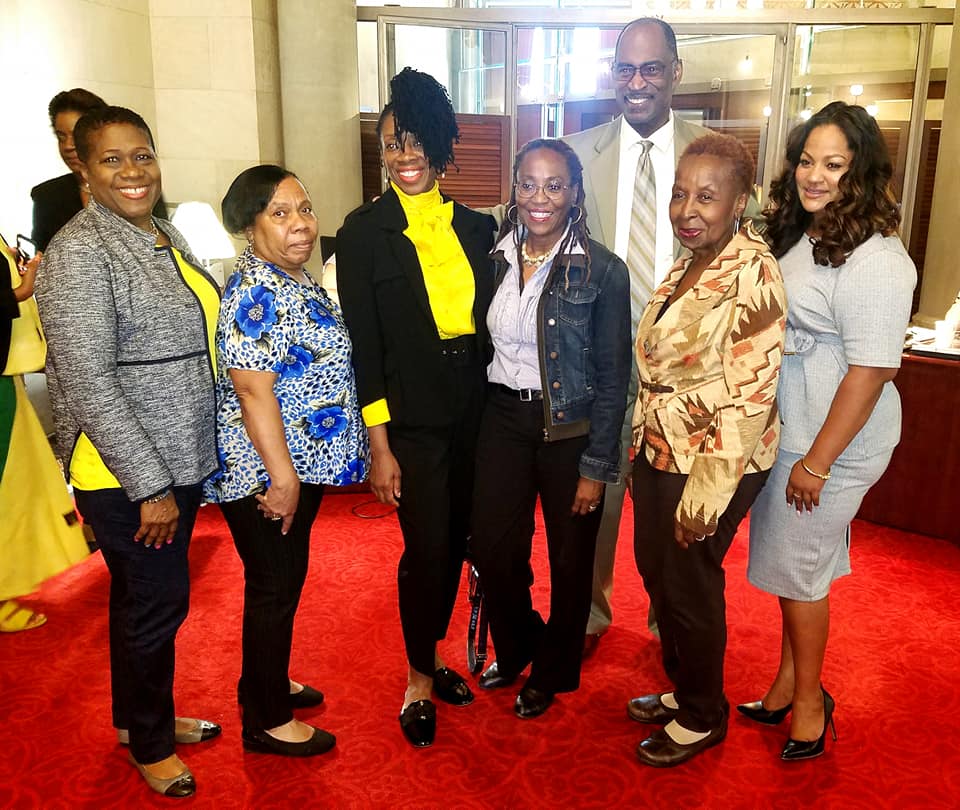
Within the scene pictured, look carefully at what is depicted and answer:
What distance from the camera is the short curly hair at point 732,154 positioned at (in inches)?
75.6

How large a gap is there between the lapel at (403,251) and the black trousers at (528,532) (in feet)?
1.10

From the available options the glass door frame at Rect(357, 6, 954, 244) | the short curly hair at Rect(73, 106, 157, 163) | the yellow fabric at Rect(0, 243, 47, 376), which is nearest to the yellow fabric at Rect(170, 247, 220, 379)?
the short curly hair at Rect(73, 106, 157, 163)

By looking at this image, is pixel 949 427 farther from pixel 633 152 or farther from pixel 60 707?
pixel 60 707

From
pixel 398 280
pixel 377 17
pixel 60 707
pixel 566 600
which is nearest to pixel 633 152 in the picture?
pixel 398 280

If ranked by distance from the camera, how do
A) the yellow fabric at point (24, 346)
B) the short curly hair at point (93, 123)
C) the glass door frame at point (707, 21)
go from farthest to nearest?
the glass door frame at point (707, 21) → the yellow fabric at point (24, 346) → the short curly hair at point (93, 123)

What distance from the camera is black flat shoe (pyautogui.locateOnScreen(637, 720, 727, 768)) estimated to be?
2.25m

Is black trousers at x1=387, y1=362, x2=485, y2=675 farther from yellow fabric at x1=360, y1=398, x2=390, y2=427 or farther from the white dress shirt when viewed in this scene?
the white dress shirt

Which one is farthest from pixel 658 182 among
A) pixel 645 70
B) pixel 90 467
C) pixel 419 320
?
pixel 90 467

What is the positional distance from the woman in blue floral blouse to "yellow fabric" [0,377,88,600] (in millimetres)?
1337

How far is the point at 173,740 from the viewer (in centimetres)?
215

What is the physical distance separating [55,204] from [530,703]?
8.16 ft

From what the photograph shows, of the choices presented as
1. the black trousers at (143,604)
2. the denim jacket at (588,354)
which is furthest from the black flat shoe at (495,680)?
the black trousers at (143,604)

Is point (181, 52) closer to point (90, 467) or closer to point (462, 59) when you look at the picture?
point (462, 59)

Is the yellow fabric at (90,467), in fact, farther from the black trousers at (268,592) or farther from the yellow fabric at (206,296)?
the black trousers at (268,592)
